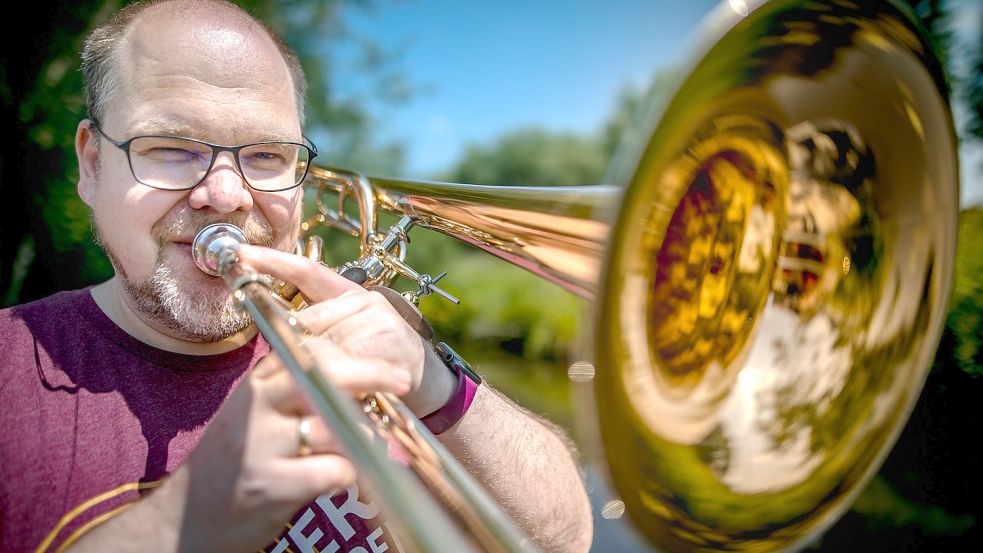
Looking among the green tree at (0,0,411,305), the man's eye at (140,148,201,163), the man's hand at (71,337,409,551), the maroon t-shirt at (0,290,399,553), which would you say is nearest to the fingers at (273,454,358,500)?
the man's hand at (71,337,409,551)

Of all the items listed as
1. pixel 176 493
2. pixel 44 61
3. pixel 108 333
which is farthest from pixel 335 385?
pixel 44 61

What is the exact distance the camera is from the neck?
139 cm

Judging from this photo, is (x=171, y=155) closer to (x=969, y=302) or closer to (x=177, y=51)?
(x=177, y=51)

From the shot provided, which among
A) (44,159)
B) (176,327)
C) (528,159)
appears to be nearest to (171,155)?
(176,327)

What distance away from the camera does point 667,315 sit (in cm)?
133

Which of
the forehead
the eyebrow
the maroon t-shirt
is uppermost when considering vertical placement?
the forehead

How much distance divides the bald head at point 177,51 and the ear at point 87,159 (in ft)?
0.16

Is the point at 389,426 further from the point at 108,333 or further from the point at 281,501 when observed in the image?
the point at 108,333

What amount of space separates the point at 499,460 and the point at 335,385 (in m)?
0.76

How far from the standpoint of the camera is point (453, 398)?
4.42ft

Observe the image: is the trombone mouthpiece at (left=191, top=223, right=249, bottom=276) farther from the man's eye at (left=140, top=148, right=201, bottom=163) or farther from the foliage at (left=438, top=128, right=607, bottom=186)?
the foliage at (left=438, top=128, right=607, bottom=186)

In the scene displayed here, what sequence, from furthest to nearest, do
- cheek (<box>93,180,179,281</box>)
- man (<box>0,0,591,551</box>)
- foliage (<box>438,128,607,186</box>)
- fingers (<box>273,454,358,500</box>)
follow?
1. foliage (<box>438,128,607,186</box>)
2. cheek (<box>93,180,179,281</box>)
3. man (<box>0,0,591,551</box>)
4. fingers (<box>273,454,358,500</box>)

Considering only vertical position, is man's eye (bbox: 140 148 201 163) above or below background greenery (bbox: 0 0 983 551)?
above

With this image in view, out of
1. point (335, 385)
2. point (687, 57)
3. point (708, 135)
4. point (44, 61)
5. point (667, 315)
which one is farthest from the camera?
point (44, 61)
